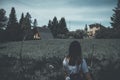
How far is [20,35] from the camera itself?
123ft

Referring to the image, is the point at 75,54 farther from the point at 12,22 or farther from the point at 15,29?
the point at 12,22

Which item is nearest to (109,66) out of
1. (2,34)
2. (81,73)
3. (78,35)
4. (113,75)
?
(113,75)

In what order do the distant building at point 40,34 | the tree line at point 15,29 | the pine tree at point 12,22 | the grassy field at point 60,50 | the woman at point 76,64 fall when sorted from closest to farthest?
the woman at point 76,64 < the grassy field at point 60,50 < the tree line at point 15,29 < the pine tree at point 12,22 < the distant building at point 40,34

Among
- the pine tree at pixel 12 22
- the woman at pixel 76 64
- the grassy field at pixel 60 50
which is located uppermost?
the pine tree at pixel 12 22

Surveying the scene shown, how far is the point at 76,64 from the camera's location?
13.4 feet

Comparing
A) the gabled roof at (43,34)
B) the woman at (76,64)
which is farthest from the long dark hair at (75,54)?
the gabled roof at (43,34)

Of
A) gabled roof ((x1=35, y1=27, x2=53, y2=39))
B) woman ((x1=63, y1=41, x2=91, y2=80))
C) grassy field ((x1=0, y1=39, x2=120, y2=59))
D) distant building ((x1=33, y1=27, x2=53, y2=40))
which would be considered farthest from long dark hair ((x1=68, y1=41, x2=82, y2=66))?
gabled roof ((x1=35, y1=27, x2=53, y2=39))

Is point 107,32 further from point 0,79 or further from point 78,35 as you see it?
point 0,79

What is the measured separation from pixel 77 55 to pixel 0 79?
23.2 ft

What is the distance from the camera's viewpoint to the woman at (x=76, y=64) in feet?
13.3

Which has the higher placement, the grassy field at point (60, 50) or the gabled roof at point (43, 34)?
the gabled roof at point (43, 34)

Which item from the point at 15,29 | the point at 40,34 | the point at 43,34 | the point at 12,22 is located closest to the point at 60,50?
the point at 15,29

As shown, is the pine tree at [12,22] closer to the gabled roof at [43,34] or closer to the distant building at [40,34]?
the distant building at [40,34]

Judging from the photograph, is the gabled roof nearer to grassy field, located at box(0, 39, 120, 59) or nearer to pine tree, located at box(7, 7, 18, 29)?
pine tree, located at box(7, 7, 18, 29)
